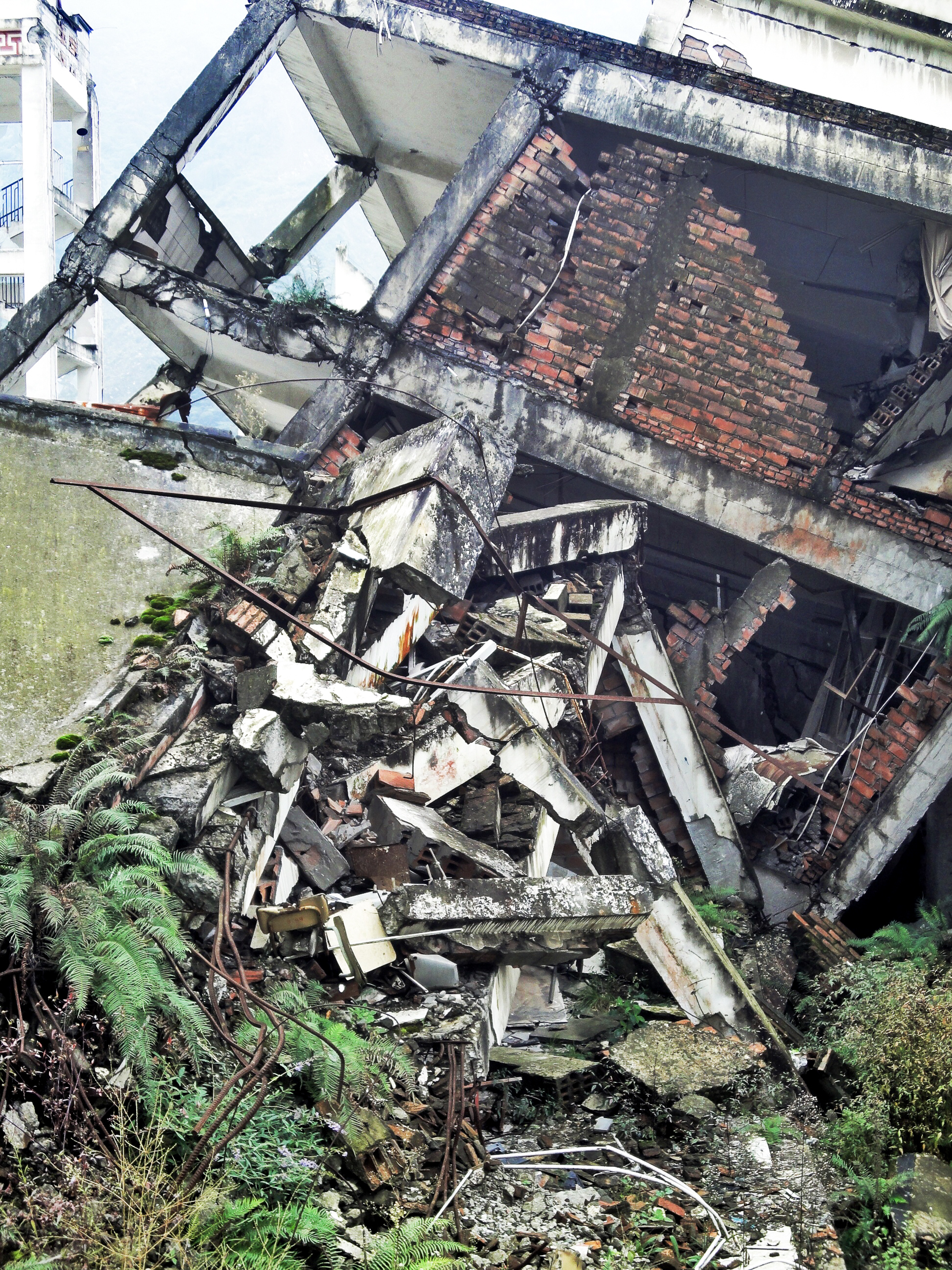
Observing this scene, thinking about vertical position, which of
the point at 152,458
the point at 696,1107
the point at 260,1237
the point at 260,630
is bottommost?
the point at 696,1107

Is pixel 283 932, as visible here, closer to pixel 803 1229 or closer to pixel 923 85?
pixel 803 1229

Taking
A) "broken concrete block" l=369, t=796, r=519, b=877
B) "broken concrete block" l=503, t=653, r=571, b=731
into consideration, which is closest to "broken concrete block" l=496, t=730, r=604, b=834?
"broken concrete block" l=503, t=653, r=571, b=731

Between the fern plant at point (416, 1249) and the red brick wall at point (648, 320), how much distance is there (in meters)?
6.97

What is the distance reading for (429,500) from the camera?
249 inches

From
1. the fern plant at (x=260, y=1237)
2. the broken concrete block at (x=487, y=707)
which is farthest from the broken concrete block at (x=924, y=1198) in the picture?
the broken concrete block at (x=487, y=707)

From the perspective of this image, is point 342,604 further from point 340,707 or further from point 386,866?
point 386,866

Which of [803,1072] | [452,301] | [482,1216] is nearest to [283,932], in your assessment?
[482,1216]

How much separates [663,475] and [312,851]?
5.12 meters

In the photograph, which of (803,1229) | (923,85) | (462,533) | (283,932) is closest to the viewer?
(803,1229)

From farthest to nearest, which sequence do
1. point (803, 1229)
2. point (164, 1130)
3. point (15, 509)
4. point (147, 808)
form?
1. point (15, 509)
2. point (147, 808)
3. point (803, 1229)
4. point (164, 1130)

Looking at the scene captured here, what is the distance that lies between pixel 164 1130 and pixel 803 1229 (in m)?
2.93

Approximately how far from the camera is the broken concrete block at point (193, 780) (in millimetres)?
4938

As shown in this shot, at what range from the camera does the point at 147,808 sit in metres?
4.75

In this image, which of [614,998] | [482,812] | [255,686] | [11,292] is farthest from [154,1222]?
[11,292]
